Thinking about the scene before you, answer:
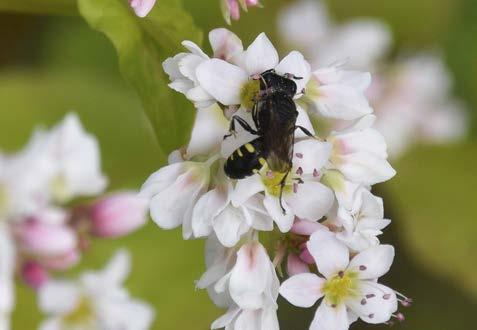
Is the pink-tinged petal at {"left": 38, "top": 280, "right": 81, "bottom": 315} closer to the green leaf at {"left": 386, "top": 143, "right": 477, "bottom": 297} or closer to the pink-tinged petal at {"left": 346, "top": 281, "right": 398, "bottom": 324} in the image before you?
the pink-tinged petal at {"left": 346, "top": 281, "right": 398, "bottom": 324}

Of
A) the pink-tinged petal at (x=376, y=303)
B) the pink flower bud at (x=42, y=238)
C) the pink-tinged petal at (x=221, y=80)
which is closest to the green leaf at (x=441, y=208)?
the pink flower bud at (x=42, y=238)

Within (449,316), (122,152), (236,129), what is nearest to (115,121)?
(122,152)

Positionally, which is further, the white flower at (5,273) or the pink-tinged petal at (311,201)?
the white flower at (5,273)

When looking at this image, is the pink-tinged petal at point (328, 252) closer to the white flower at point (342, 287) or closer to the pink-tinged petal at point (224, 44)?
the white flower at point (342, 287)

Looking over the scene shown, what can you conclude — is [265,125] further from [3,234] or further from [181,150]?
[3,234]

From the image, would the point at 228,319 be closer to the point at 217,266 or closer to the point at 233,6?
the point at 217,266

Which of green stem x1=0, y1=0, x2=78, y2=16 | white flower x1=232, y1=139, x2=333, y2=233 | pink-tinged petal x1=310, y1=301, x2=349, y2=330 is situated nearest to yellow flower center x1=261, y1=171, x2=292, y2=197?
white flower x1=232, y1=139, x2=333, y2=233
